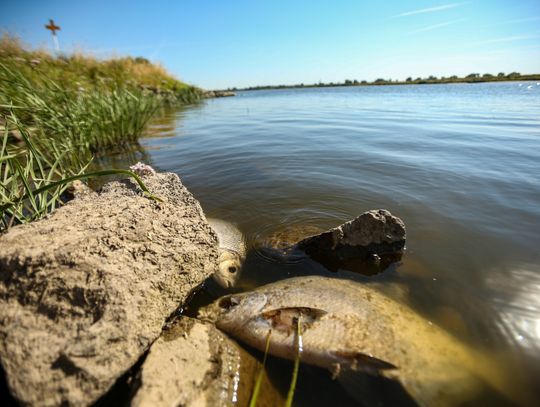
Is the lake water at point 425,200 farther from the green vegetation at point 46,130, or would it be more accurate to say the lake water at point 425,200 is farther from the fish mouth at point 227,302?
the green vegetation at point 46,130

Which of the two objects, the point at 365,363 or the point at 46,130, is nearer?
the point at 365,363

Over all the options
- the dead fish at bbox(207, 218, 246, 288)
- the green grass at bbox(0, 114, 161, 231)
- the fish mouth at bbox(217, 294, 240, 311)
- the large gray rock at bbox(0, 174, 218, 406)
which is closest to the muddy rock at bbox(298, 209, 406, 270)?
the dead fish at bbox(207, 218, 246, 288)

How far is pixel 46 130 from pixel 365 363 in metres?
5.46

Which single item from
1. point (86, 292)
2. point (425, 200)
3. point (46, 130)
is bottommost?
point (425, 200)

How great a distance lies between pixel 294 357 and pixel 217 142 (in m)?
7.87

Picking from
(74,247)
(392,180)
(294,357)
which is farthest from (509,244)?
(74,247)

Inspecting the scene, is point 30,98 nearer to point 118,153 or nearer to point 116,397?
point 118,153

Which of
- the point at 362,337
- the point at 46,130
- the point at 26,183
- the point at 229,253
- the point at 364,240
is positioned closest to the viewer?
the point at 362,337

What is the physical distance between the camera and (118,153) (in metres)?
7.39

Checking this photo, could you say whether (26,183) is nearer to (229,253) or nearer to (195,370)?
(229,253)

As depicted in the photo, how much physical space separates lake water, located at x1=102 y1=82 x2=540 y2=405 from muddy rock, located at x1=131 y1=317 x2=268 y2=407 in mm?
392

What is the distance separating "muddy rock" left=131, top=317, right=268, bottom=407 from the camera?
1.44 meters

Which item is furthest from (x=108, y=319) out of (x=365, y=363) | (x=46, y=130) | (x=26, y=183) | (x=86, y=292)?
(x=46, y=130)

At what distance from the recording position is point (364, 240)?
2744 mm
